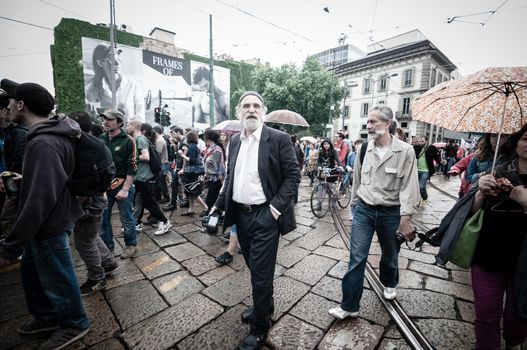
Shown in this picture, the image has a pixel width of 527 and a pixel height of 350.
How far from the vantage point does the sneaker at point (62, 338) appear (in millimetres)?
1808

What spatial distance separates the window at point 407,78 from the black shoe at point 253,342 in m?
32.3

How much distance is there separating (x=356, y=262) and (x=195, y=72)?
25986mm

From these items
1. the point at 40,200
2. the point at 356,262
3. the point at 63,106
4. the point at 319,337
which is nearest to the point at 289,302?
the point at 319,337

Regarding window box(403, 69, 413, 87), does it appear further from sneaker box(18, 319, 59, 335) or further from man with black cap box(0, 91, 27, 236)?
sneaker box(18, 319, 59, 335)

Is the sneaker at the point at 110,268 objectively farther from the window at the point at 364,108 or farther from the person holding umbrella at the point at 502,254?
the window at the point at 364,108

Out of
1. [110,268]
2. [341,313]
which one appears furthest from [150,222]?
[341,313]

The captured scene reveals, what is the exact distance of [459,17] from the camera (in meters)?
8.40

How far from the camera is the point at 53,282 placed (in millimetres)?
1807

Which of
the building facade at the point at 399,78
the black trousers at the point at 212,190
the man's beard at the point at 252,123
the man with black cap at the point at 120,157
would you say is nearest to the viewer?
the man's beard at the point at 252,123

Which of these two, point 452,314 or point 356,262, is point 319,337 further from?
point 452,314

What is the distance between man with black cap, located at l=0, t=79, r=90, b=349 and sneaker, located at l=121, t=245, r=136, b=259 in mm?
1277

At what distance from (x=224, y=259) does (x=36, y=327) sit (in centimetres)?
184

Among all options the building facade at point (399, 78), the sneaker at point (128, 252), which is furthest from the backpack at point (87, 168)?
the building facade at point (399, 78)

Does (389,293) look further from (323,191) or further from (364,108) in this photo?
(364,108)
